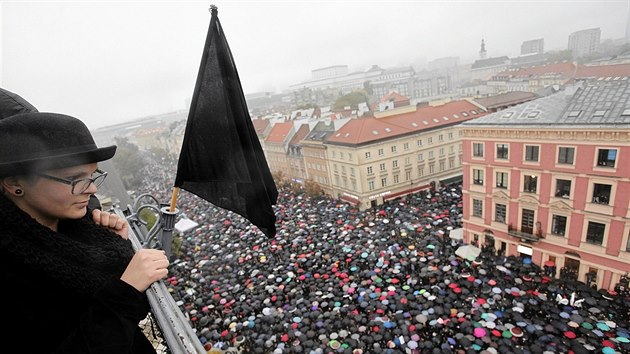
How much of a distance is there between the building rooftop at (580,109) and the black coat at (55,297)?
22708 millimetres

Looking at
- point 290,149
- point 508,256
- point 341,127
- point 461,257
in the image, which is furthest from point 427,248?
point 290,149

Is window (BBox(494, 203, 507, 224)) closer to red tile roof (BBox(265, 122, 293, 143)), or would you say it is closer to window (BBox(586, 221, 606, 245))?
window (BBox(586, 221, 606, 245))

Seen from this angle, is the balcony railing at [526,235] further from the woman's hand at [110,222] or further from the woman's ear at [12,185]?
the woman's ear at [12,185]

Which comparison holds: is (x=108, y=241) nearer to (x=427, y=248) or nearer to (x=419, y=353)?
(x=419, y=353)

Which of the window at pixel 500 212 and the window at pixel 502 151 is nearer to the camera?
the window at pixel 502 151

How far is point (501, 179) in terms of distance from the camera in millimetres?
23062

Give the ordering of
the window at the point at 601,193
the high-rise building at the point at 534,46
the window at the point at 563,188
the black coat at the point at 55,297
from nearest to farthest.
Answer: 1. the black coat at the point at 55,297
2. the window at the point at 601,193
3. the window at the point at 563,188
4. the high-rise building at the point at 534,46

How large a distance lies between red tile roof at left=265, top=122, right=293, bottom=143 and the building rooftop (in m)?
32.5

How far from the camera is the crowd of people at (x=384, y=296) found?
50.6ft

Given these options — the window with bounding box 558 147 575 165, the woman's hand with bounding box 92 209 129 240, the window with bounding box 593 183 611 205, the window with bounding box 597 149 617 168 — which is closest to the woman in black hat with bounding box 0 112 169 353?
the woman's hand with bounding box 92 209 129 240

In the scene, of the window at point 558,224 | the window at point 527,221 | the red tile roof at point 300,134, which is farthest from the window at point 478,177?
the red tile roof at point 300,134

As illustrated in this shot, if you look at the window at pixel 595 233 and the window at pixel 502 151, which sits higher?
the window at pixel 502 151

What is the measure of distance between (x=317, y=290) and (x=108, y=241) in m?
19.3

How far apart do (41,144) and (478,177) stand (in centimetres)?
2658
